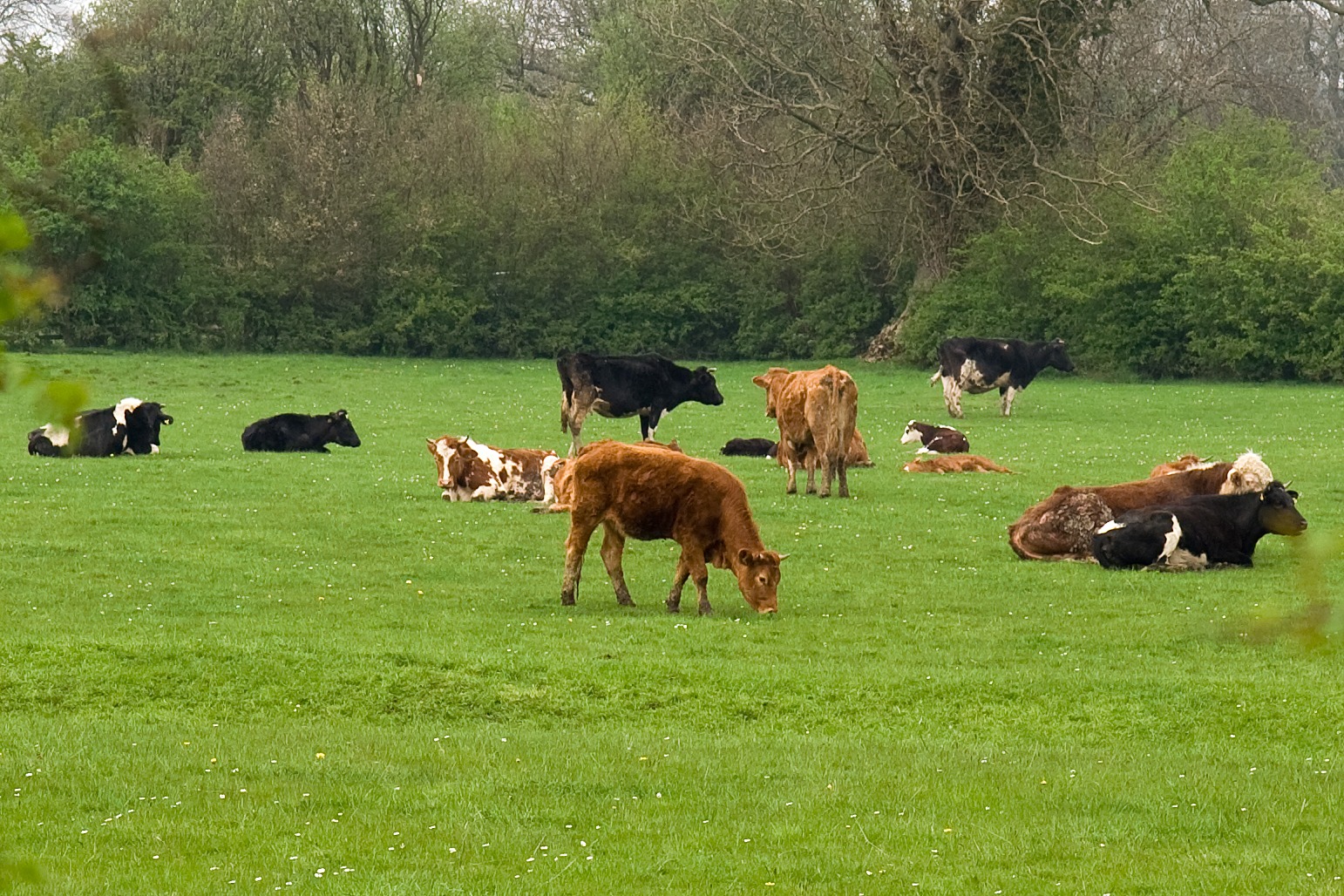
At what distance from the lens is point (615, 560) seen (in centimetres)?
1516

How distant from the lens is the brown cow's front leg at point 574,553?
48.1 feet

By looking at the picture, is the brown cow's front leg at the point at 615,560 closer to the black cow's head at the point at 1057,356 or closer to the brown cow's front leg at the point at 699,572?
the brown cow's front leg at the point at 699,572

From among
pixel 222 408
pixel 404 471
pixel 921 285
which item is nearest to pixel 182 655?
pixel 404 471

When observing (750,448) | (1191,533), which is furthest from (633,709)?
(750,448)

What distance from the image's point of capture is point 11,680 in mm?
11789

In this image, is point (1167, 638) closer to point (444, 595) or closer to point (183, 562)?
point (444, 595)

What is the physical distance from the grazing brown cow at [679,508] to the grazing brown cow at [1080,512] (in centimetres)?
449

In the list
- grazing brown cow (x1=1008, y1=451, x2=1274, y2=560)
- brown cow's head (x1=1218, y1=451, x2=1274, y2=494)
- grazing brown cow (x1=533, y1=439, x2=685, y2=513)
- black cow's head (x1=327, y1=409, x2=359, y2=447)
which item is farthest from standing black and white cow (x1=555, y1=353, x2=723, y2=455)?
brown cow's head (x1=1218, y1=451, x2=1274, y2=494)

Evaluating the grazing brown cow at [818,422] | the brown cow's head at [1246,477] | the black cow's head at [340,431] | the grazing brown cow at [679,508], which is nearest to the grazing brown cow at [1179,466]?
the brown cow's head at [1246,477]

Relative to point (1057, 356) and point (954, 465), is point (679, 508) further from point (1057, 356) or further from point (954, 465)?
point (1057, 356)

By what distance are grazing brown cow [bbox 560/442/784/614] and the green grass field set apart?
43 cm

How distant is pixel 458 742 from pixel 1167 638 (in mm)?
6105

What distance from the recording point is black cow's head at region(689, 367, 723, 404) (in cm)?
3027

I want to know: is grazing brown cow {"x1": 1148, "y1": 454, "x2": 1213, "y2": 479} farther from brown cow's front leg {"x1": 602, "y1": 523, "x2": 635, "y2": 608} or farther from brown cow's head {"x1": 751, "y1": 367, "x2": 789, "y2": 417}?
brown cow's front leg {"x1": 602, "y1": 523, "x2": 635, "y2": 608}
